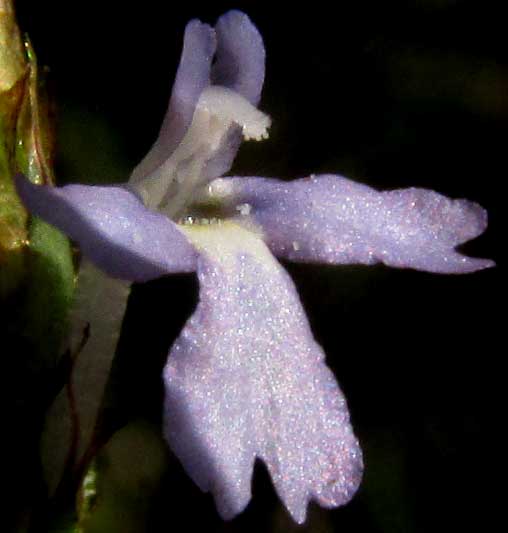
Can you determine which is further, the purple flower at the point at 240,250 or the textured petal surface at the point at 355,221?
the textured petal surface at the point at 355,221

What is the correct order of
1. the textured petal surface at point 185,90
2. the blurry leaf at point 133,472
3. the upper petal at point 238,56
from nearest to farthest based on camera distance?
the textured petal surface at point 185,90
the upper petal at point 238,56
the blurry leaf at point 133,472

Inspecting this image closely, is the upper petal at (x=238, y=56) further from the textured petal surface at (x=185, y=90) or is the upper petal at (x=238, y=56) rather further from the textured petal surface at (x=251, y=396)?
the textured petal surface at (x=251, y=396)

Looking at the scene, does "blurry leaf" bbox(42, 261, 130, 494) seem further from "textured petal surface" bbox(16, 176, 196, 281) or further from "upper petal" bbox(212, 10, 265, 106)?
"upper petal" bbox(212, 10, 265, 106)

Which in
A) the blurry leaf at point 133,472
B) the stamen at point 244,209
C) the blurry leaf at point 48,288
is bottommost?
the blurry leaf at point 133,472

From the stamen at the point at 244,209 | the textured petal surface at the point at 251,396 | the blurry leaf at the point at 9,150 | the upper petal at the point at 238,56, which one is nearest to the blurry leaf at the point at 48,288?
the blurry leaf at the point at 9,150

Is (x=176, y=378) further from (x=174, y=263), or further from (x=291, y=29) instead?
(x=291, y=29)

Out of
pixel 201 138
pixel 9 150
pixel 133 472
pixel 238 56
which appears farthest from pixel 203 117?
pixel 133 472
